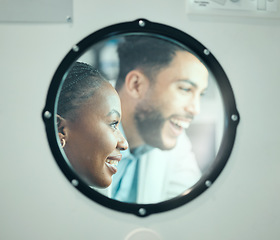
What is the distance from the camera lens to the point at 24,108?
1.08 meters

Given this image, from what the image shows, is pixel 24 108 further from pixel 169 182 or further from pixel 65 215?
pixel 169 182

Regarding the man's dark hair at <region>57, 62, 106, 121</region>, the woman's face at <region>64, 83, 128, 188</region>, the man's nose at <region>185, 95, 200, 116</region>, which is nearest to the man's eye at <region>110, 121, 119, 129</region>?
the woman's face at <region>64, 83, 128, 188</region>

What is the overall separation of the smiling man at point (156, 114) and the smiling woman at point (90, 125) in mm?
28

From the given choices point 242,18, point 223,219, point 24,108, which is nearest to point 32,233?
point 24,108

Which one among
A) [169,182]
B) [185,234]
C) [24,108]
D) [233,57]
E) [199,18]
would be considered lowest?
[185,234]

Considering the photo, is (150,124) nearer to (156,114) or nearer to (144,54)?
(156,114)

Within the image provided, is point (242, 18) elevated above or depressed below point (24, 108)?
above

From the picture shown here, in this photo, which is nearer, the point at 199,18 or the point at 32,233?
the point at 32,233

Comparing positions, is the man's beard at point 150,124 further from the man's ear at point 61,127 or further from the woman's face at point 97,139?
the man's ear at point 61,127

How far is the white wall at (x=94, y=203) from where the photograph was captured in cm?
107

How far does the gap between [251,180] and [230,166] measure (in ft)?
0.25

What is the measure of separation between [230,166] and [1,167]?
0.65m

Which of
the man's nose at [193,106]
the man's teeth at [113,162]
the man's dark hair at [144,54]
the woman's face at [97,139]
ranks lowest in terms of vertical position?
the man's teeth at [113,162]

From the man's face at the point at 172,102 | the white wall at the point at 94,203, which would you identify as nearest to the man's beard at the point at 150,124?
the man's face at the point at 172,102
